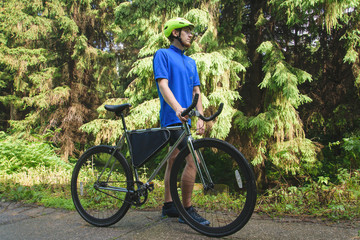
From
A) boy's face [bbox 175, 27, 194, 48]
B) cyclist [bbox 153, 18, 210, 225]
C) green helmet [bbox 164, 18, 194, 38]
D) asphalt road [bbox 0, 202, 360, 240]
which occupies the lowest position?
asphalt road [bbox 0, 202, 360, 240]

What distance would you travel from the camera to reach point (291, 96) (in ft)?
22.5

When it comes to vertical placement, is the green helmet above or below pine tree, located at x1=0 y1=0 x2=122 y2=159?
below

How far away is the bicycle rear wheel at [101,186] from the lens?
2689 millimetres

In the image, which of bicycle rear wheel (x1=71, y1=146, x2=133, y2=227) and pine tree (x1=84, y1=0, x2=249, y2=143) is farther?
pine tree (x1=84, y1=0, x2=249, y2=143)

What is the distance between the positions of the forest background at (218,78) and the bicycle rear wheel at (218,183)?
4.35 ft

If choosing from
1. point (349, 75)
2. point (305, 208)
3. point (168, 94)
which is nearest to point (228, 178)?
point (168, 94)

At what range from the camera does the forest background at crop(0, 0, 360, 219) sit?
707cm

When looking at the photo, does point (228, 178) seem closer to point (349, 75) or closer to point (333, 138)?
point (349, 75)

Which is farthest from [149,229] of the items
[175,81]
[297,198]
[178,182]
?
[297,198]

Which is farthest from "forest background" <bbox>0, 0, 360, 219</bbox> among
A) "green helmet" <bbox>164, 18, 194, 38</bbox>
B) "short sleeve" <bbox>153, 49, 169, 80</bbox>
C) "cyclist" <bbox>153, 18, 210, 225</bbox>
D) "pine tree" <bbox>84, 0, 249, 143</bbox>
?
"green helmet" <bbox>164, 18, 194, 38</bbox>

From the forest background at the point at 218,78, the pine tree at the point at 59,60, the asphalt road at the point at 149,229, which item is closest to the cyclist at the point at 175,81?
the asphalt road at the point at 149,229

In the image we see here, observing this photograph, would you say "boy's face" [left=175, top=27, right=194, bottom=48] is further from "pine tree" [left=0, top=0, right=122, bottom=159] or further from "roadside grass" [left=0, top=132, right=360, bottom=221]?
"pine tree" [left=0, top=0, right=122, bottom=159]

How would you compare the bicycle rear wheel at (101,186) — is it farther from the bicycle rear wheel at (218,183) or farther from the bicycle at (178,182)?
the bicycle rear wheel at (218,183)

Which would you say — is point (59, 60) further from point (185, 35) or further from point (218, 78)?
point (185, 35)
